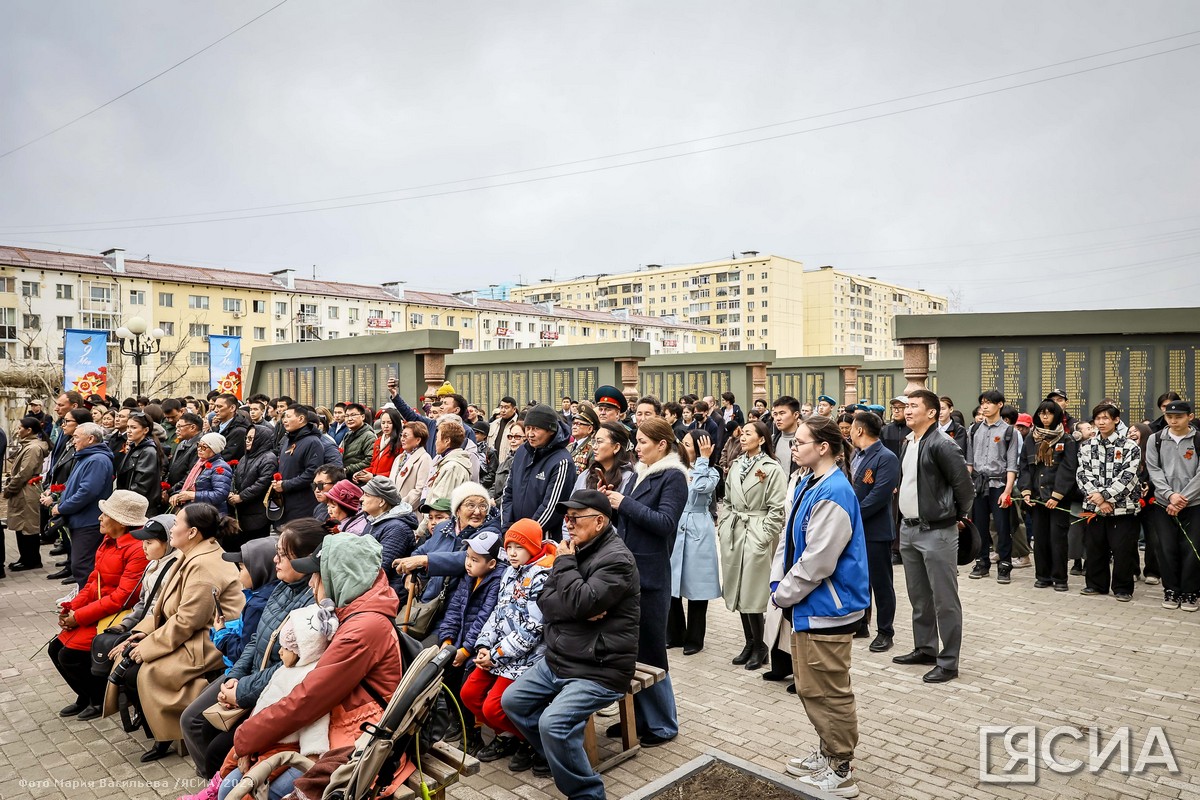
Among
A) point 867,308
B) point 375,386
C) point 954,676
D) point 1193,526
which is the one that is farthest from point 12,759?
point 867,308

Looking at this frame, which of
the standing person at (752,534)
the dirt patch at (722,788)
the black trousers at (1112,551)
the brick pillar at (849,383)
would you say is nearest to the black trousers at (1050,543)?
the black trousers at (1112,551)

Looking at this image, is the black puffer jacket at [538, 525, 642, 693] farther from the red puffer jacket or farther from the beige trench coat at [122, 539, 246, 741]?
the red puffer jacket

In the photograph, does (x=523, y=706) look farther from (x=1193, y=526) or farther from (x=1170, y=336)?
(x=1170, y=336)

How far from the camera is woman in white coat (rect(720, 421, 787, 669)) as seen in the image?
20.3 ft

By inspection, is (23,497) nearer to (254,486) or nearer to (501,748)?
(254,486)

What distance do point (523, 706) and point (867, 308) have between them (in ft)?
310

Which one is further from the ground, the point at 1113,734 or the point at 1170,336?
the point at 1170,336

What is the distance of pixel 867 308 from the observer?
9175 cm

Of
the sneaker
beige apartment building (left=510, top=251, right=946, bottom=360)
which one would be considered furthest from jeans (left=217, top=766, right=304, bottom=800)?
beige apartment building (left=510, top=251, right=946, bottom=360)

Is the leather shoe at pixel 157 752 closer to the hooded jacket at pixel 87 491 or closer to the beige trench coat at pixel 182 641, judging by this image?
the beige trench coat at pixel 182 641

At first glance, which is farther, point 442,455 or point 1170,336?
point 1170,336

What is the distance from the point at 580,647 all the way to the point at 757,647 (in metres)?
2.72

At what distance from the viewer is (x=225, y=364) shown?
18609 mm

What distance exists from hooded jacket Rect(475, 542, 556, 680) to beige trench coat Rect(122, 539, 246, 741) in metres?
1.61
